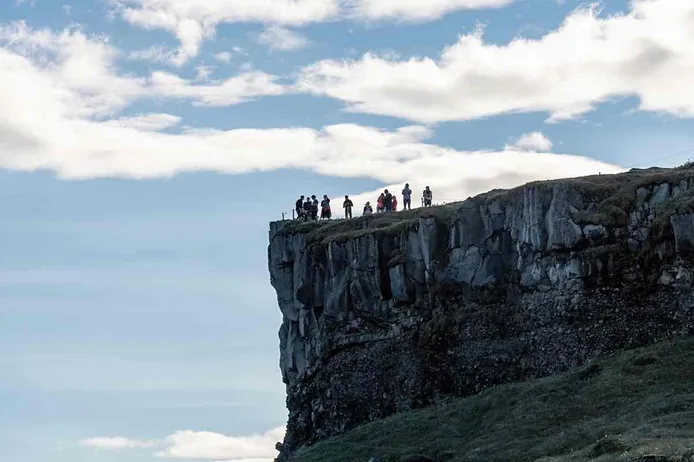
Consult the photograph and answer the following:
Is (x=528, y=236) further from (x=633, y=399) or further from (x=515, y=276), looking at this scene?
(x=633, y=399)

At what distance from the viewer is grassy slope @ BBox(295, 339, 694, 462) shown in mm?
42875

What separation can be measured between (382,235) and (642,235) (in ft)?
60.6

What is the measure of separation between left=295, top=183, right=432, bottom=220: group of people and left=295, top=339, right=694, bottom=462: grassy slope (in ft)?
63.5

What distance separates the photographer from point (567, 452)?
44.6 meters

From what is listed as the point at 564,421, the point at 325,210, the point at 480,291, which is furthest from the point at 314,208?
the point at 564,421

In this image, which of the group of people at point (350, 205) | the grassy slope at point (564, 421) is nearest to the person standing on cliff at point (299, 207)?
the group of people at point (350, 205)

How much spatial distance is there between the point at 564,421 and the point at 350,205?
33.8 meters

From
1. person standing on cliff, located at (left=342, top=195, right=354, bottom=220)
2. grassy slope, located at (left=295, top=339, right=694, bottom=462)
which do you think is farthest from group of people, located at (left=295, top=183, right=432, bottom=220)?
grassy slope, located at (left=295, top=339, right=694, bottom=462)

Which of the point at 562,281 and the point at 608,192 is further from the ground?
the point at 608,192

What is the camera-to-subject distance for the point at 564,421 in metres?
51.3

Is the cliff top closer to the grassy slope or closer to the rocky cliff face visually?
the rocky cliff face

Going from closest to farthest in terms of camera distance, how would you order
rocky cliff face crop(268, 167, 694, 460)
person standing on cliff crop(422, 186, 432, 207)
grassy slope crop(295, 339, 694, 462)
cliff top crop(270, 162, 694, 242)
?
grassy slope crop(295, 339, 694, 462), rocky cliff face crop(268, 167, 694, 460), cliff top crop(270, 162, 694, 242), person standing on cliff crop(422, 186, 432, 207)

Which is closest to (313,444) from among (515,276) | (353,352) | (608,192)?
(353,352)

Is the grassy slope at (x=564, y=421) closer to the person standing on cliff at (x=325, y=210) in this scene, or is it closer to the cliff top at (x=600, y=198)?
the cliff top at (x=600, y=198)
